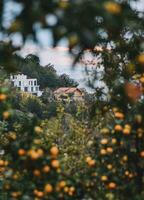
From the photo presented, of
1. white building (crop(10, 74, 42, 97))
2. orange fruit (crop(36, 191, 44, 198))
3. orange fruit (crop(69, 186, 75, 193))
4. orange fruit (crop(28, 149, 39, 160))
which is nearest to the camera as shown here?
orange fruit (crop(28, 149, 39, 160))

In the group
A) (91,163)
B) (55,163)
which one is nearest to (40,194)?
(55,163)

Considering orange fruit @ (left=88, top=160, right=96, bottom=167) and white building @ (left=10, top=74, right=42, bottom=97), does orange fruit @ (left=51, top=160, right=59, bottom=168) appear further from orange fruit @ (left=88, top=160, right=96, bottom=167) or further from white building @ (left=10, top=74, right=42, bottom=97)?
white building @ (left=10, top=74, right=42, bottom=97)

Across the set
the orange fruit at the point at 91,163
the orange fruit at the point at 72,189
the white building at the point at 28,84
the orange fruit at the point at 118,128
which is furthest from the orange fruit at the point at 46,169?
the white building at the point at 28,84

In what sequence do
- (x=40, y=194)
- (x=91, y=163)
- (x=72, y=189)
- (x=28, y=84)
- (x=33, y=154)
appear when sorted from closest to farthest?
(x=33, y=154) → (x=40, y=194) → (x=72, y=189) → (x=91, y=163) → (x=28, y=84)

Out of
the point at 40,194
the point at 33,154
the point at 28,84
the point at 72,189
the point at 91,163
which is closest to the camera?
the point at 33,154

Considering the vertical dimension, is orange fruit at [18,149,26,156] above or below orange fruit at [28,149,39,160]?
above

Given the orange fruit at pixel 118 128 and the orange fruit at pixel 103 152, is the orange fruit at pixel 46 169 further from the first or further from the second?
the orange fruit at pixel 118 128

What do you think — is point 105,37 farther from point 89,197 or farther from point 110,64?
point 89,197

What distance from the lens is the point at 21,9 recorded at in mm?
2834

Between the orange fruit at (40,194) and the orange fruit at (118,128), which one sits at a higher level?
the orange fruit at (118,128)

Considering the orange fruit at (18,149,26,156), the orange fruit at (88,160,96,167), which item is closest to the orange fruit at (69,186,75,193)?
the orange fruit at (88,160,96,167)

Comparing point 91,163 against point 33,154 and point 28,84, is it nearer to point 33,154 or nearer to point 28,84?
point 33,154

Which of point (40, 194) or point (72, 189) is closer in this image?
point (40, 194)

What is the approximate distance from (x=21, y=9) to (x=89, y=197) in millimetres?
1956
